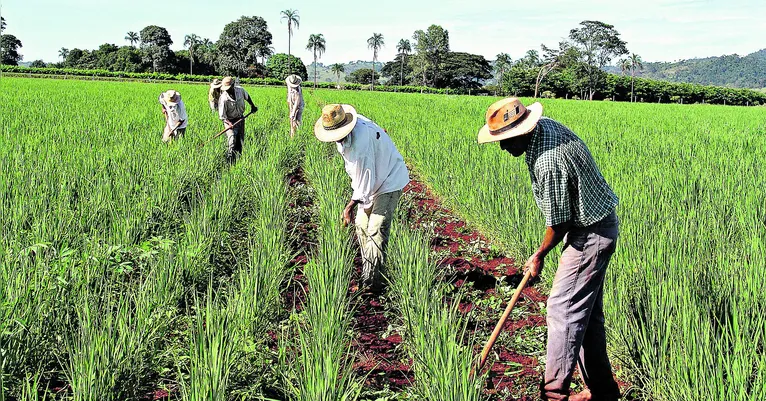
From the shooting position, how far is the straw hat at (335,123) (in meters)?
3.10

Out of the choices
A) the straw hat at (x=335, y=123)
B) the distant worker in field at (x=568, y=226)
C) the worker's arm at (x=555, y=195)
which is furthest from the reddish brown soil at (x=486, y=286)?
the straw hat at (x=335, y=123)

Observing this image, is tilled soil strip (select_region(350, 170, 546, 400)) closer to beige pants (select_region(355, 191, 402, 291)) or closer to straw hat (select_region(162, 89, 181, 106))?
beige pants (select_region(355, 191, 402, 291))

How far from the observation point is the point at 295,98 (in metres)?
8.73

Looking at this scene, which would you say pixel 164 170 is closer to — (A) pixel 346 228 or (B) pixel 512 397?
(A) pixel 346 228

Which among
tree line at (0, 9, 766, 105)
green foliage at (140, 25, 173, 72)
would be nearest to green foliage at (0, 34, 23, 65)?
tree line at (0, 9, 766, 105)

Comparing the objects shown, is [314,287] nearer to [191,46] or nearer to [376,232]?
[376,232]

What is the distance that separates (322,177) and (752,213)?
3515 mm

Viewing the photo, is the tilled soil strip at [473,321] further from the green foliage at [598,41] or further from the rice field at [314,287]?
the green foliage at [598,41]

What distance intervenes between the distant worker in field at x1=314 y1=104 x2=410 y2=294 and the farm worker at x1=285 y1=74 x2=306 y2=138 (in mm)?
5174

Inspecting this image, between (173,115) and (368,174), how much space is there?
4453 mm

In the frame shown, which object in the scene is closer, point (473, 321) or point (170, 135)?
point (473, 321)

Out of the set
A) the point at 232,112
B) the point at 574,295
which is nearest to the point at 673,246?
the point at 574,295

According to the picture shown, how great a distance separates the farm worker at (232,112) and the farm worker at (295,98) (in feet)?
5.18

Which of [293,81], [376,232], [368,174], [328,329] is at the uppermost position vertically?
[293,81]
